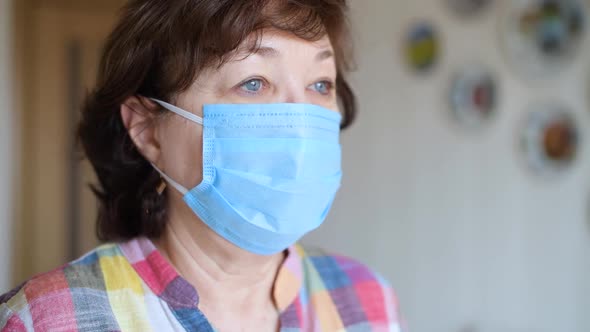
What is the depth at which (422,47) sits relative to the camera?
8.01 ft

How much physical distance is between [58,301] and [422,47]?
197cm

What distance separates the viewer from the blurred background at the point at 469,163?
86.3 inches

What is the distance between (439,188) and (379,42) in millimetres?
725

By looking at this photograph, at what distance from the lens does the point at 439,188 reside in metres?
2.41

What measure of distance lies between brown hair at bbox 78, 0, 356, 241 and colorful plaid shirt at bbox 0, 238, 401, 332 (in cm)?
9

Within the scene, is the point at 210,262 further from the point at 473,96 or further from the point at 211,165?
the point at 473,96

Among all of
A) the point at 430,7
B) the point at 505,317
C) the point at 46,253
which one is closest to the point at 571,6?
the point at 430,7

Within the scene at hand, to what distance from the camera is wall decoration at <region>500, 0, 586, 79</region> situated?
2.19 m

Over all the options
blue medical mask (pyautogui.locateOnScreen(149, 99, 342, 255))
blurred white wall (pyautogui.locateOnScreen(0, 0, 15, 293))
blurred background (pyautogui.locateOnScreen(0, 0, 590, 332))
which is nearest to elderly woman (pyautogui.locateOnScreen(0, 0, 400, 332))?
blue medical mask (pyautogui.locateOnScreen(149, 99, 342, 255))

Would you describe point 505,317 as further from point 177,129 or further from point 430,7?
point 177,129

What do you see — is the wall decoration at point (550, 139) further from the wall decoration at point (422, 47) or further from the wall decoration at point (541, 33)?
the wall decoration at point (422, 47)

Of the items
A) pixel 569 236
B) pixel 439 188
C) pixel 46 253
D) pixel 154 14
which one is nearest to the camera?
pixel 154 14

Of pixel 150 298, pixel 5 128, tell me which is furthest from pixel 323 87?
pixel 5 128

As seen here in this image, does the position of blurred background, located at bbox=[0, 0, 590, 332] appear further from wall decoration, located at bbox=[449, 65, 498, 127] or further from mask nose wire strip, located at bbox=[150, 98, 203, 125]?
mask nose wire strip, located at bbox=[150, 98, 203, 125]
